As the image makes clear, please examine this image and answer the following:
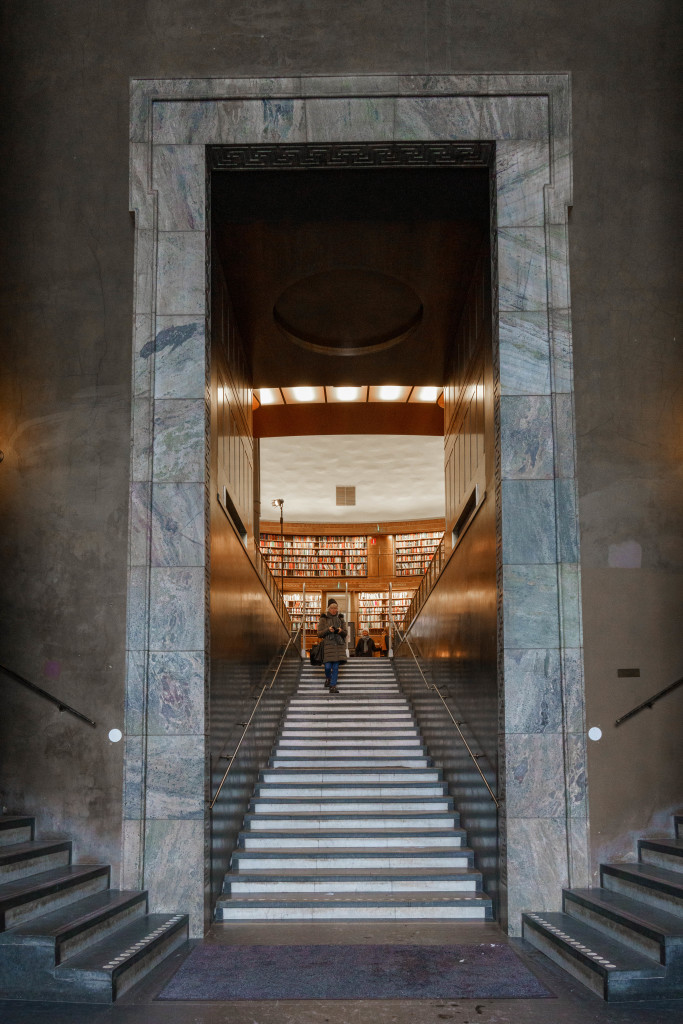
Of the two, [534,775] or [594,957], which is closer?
[594,957]

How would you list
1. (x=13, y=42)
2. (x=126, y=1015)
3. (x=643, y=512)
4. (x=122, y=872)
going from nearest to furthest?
(x=126, y=1015), (x=122, y=872), (x=643, y=512), (x=13, y=42)

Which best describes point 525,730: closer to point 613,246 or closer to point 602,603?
point 602,603

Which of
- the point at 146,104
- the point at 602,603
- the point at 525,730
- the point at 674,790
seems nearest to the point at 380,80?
the point at 146,104

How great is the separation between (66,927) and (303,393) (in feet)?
31.8

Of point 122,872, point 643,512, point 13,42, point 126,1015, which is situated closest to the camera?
point 126,1015

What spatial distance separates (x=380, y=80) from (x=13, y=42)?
3.01m

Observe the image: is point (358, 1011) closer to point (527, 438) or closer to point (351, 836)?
point (351, 836)

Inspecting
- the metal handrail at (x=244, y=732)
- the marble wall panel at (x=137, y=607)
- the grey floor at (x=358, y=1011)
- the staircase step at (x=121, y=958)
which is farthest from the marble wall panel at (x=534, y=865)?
the marble wall panel at (x=137, y=607)

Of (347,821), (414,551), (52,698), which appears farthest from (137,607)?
(414,551)

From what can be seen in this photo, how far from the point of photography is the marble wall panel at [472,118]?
7492 mm

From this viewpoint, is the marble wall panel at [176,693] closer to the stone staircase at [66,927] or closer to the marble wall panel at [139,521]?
the marble wall panel at [139,521]

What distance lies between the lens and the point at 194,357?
24.0ft

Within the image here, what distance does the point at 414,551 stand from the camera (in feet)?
80.7

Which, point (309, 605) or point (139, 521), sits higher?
point (139, 521)
